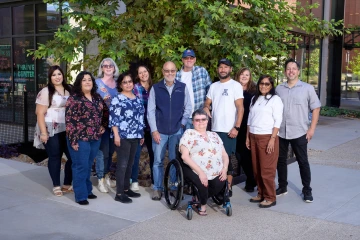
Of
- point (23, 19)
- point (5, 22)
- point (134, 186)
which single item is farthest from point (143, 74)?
point (5, 22)

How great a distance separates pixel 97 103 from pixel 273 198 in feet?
8.05

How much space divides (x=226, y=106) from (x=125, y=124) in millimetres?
1278

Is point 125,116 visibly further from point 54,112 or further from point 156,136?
point 54,112

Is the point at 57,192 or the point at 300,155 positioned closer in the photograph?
the point at 300,155

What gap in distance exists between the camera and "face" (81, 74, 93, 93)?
580 cm

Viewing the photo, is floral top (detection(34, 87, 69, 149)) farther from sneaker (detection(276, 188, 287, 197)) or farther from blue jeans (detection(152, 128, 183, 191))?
sneaker (detection(276, 188, 287, 197))

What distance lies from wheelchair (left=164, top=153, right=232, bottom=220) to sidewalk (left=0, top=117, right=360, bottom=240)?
10 centimetres

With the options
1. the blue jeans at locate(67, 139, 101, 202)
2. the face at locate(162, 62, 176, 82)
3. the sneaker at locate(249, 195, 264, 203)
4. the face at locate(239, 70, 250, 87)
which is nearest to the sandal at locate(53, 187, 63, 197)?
the blue jeans at locate(67, 139, 101, 202)

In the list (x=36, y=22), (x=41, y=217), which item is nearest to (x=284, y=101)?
(x=41, y=217)

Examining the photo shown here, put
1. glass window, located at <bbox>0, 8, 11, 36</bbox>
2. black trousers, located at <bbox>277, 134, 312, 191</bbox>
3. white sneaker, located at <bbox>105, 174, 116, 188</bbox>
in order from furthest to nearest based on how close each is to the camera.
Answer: glass window, located at <bbox>0, 8, 11, 36</bbox>
white sneaker, located at <bbox>105, 174, 116, 188</bbox>
black trousers, located at <bbox>277, 134, 312, 191</bbox>

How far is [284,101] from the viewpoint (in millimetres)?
6043

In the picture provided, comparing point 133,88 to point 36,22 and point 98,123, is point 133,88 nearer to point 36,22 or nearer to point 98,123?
point 98,123

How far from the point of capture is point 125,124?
5.87 m

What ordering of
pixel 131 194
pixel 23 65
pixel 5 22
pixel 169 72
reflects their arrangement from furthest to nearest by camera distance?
pixel 5 22 < pixel 23 65 < pixel 131 194 < pixel 169 72
